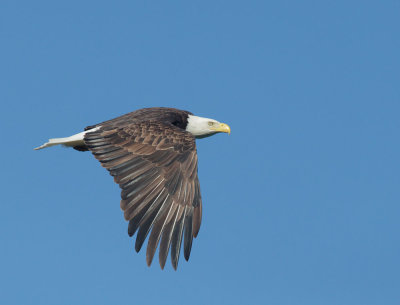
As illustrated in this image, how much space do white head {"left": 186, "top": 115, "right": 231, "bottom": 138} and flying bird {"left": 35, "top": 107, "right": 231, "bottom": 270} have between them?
3.32 ft

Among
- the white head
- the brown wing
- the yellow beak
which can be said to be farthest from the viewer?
the yellow beak

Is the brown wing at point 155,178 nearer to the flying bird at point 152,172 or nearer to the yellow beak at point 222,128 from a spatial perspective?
the flying bird at point 152,172

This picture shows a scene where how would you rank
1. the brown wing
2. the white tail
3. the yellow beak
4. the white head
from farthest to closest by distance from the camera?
1. the yellow beak
2. the white head
3. the white tail
4. the brown wing

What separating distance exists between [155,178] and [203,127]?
327cm

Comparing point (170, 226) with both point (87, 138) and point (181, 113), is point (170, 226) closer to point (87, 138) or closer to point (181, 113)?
point (87, 138)

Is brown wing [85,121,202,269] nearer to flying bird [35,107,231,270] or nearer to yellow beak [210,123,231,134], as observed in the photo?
flying bird [35,107,231,270]

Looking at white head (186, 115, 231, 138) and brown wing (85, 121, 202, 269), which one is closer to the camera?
brown wing (85, 121, 202, 269)

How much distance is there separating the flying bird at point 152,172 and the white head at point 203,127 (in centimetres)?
101

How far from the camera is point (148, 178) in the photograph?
1003cm

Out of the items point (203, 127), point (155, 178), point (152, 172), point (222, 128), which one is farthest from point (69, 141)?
point (222, 128)

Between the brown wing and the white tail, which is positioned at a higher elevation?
the white tail

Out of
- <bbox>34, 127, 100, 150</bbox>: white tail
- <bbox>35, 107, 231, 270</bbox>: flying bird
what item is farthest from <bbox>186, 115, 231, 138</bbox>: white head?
<bbox>34, 127, 100, 150</bbox>: white tail

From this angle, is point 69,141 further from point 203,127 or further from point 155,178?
point 203,127

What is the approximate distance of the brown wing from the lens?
30.6 ft
